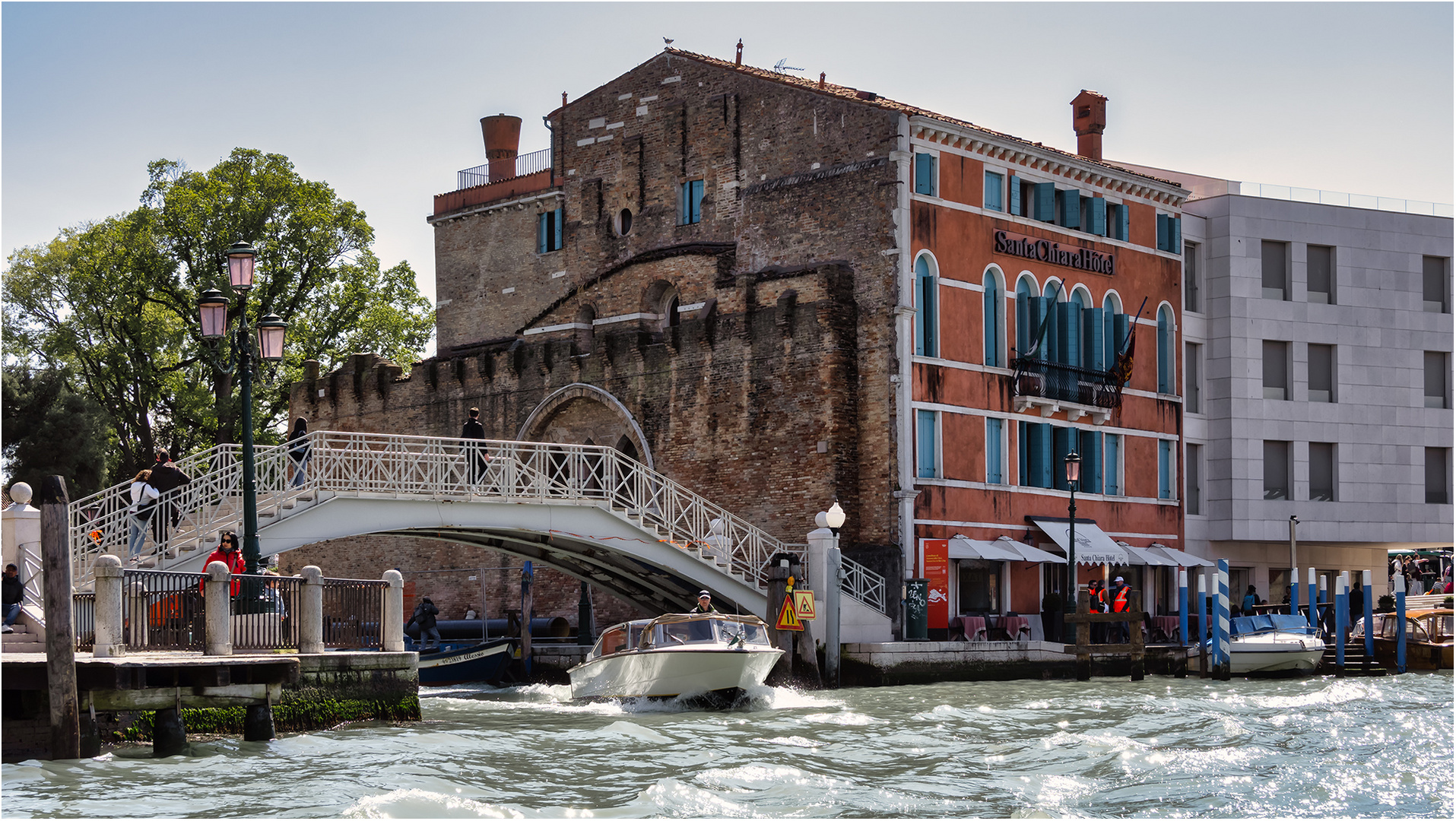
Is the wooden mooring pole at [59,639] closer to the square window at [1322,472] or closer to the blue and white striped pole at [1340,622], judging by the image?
the blue and white striped pole at [1340,622]

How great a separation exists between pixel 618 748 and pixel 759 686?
5.63 metres

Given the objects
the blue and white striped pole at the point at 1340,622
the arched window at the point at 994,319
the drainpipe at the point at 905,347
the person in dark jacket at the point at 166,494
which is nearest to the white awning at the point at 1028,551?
the drainpipe at the point at 905,347

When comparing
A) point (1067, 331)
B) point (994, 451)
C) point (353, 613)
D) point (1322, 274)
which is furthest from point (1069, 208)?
point (353, 613)

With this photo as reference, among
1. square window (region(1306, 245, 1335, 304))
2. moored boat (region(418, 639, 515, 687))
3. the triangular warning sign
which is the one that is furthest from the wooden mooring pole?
square window (region(1306, 245, 1335, 304))

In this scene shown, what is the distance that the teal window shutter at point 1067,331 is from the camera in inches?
1321

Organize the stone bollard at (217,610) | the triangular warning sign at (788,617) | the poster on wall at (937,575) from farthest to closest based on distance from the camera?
the poster on wall at (937,575)
the triangular warning sign at (788,617)
the stone bollard at (217,610)

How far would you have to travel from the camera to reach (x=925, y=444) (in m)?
31.3

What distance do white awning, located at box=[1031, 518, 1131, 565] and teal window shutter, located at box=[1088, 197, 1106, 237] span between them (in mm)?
5540

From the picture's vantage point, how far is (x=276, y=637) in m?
18.7

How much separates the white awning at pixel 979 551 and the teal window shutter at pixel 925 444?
1217 millimetres

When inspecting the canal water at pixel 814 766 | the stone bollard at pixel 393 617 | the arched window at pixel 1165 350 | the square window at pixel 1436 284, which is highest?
the square window at pixel 1436 284

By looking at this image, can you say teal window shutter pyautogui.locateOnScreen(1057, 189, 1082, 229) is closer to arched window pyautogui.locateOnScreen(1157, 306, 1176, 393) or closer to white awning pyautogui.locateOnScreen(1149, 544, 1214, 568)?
arched window pyautogui.locateOnScreen(1157, 306, 1176, 393)

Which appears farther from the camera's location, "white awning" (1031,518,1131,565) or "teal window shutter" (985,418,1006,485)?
"white awning" (1031,518,1131,565)

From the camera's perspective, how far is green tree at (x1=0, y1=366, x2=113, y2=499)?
40781 millimetres
